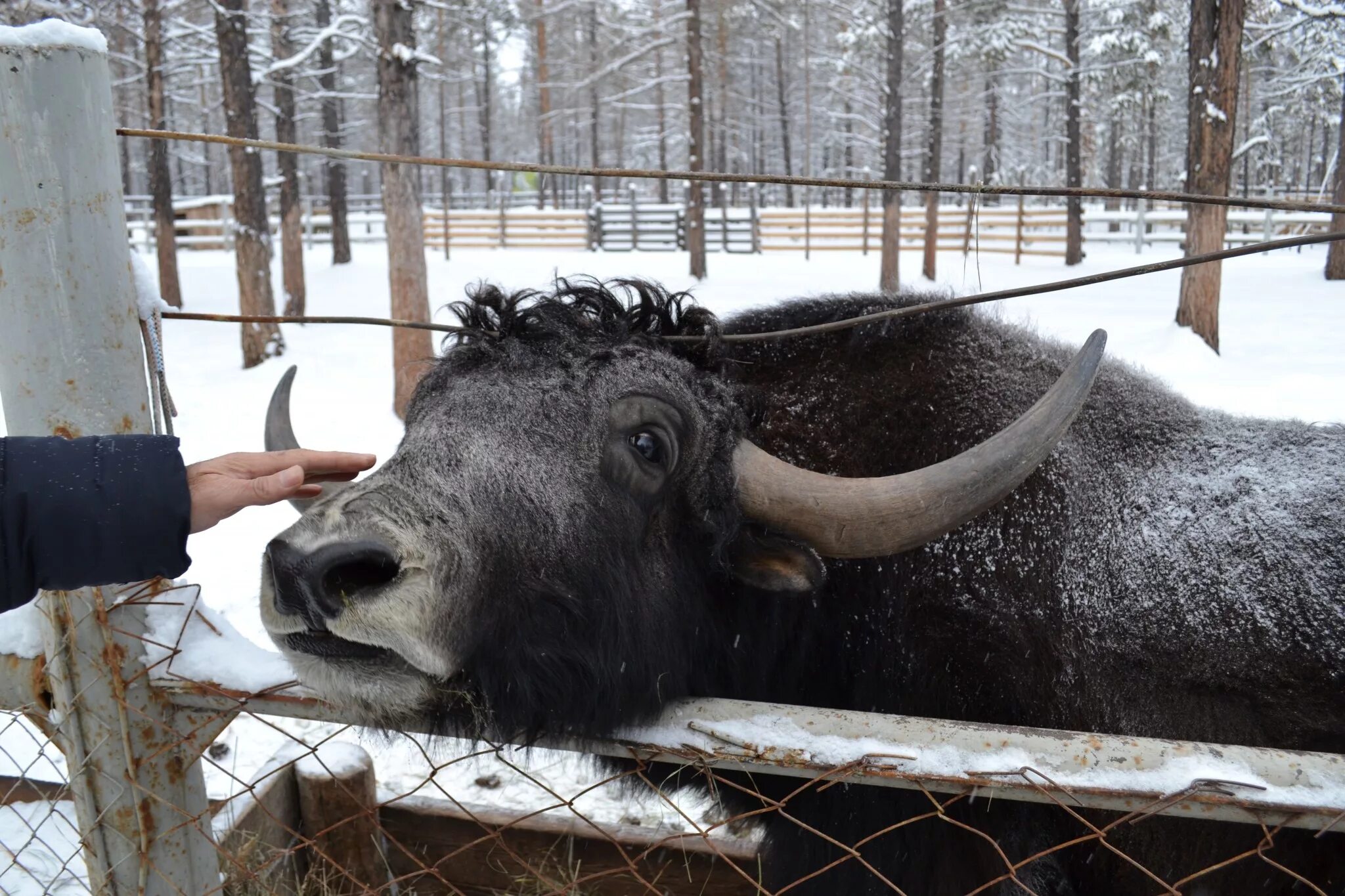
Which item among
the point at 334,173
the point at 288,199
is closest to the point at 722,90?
the point at 334,173

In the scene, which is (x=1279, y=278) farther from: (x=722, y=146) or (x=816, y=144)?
(x=816, y=144)

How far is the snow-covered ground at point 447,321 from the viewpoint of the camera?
4.04 metres

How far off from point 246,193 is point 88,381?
44.7ft

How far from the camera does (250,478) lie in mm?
2123

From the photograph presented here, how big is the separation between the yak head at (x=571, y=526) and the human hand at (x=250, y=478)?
143mm

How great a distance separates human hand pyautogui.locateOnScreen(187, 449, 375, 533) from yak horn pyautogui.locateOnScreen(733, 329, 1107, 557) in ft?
3.16

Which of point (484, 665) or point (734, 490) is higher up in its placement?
point (734, 490)

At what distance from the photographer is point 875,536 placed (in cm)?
210

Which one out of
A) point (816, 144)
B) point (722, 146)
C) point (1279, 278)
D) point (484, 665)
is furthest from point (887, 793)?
point (816, 144)

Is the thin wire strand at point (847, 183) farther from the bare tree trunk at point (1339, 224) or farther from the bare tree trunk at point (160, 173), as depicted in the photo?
the bare tree trunk at point (160, 173)

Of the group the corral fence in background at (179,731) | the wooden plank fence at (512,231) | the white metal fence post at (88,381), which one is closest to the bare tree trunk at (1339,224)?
the corral fence in background at (179,731)

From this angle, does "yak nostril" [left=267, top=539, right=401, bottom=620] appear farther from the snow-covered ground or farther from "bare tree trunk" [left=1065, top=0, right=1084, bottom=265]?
"bare tree trunk" [left=1065, top=0, right=1084, bottom=265]

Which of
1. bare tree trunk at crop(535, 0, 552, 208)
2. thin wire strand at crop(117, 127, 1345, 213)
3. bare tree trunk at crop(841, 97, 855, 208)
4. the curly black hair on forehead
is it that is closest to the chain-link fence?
the curly black hair on forehead

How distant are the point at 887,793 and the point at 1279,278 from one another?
15720 mm
